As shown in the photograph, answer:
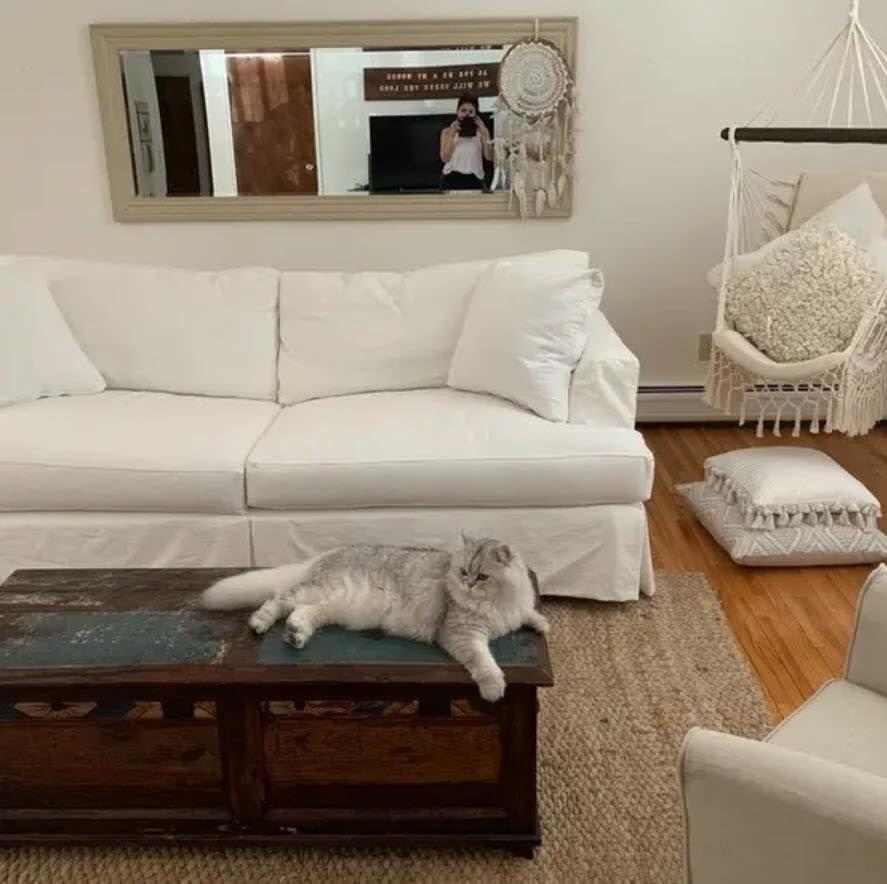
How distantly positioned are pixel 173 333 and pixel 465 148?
1.48 meters

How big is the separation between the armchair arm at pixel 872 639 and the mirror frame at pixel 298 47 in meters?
2.57

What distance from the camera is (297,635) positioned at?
1607mm

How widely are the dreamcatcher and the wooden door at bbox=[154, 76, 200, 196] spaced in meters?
1.23

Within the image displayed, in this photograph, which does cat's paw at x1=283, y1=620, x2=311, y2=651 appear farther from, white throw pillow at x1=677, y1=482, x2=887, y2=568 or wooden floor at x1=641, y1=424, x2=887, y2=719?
white throw pillow at x1=677, y1=482, x2=887, y2=568

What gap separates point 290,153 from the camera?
371 cm

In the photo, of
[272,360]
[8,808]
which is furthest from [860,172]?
A: [8,808]

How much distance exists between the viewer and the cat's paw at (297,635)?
5.27 ft

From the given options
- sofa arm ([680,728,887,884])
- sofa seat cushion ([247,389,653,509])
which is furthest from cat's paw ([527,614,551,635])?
sofa seat cushion ([247,389,653,509])

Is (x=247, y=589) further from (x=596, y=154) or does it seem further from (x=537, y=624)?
(x=596, y=154)

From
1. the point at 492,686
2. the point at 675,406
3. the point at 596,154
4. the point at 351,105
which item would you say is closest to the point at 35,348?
the point at 351,105

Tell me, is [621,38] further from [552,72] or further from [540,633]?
[540,633]

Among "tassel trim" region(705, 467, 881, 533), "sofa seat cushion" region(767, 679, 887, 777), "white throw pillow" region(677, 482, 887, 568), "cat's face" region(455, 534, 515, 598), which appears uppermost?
→ "cat's face" region(455, 534, 515, 598)

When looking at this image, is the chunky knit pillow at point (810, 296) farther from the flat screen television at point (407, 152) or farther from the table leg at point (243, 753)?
the table leg at point (243, 753)

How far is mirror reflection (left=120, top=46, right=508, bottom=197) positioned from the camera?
142 inches
